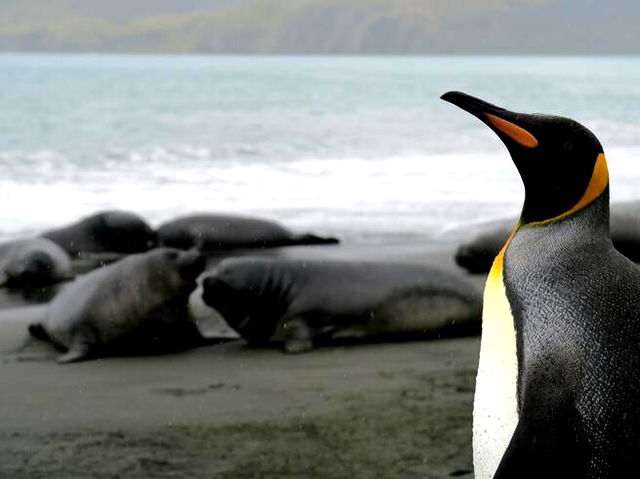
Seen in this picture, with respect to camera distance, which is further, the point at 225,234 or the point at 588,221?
the point at 225,234

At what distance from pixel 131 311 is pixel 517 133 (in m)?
3.63

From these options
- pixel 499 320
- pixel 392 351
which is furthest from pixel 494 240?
pixel 499 320

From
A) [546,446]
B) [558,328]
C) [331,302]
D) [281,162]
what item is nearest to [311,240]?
[331,302]

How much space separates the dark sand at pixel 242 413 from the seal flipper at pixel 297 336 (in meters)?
0.09

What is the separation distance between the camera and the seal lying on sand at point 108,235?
9.40m

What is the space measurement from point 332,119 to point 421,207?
19.1 meters

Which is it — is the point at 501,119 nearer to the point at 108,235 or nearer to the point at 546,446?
the point at 546,446

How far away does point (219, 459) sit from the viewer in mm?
4082

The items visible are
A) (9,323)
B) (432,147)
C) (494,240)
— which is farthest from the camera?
(432,147)

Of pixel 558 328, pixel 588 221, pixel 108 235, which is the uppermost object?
pixel 588 221

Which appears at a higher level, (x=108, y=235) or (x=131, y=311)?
(x=131, y=311)

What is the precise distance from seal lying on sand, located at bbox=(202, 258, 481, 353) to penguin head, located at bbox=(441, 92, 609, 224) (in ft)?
11.0

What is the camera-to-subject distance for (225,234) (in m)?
9.51

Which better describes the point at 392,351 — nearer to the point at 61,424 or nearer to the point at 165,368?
the point at 165,368
